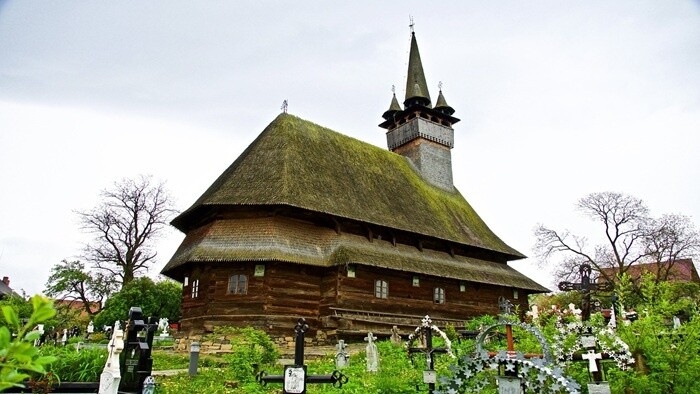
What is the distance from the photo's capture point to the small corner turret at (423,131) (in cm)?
3003

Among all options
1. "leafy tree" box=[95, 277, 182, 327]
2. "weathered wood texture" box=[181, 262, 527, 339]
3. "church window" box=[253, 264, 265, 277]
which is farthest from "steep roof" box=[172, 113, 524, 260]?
"leafy tree" box=[95, 277, 182, 327]

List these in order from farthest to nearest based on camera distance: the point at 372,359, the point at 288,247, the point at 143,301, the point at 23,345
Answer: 1. the point at 143,301
2. the point at 288,247
3. the point at 372,359
4. the point at 23,345

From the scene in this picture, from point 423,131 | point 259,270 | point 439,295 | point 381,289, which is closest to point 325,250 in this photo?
point 259,270

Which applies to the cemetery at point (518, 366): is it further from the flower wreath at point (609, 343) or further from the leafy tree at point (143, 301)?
the leafy tree at point (143, 301)

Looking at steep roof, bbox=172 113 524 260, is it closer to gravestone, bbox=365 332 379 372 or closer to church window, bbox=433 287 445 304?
church window, bbox=433 287 445 304

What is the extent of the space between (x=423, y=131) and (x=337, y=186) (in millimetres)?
11643

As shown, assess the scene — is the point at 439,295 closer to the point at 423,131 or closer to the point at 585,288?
the point at 423,131

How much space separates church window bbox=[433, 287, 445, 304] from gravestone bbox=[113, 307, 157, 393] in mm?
16829

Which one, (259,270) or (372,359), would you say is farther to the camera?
(259,270)

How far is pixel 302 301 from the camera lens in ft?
58.4

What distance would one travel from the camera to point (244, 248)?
56.4 ft

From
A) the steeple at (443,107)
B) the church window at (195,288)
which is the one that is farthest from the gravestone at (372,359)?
the steeple at (443,107)

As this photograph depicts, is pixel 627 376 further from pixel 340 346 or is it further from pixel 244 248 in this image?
pixel 244 248

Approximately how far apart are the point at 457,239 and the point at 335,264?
27.4 feet
